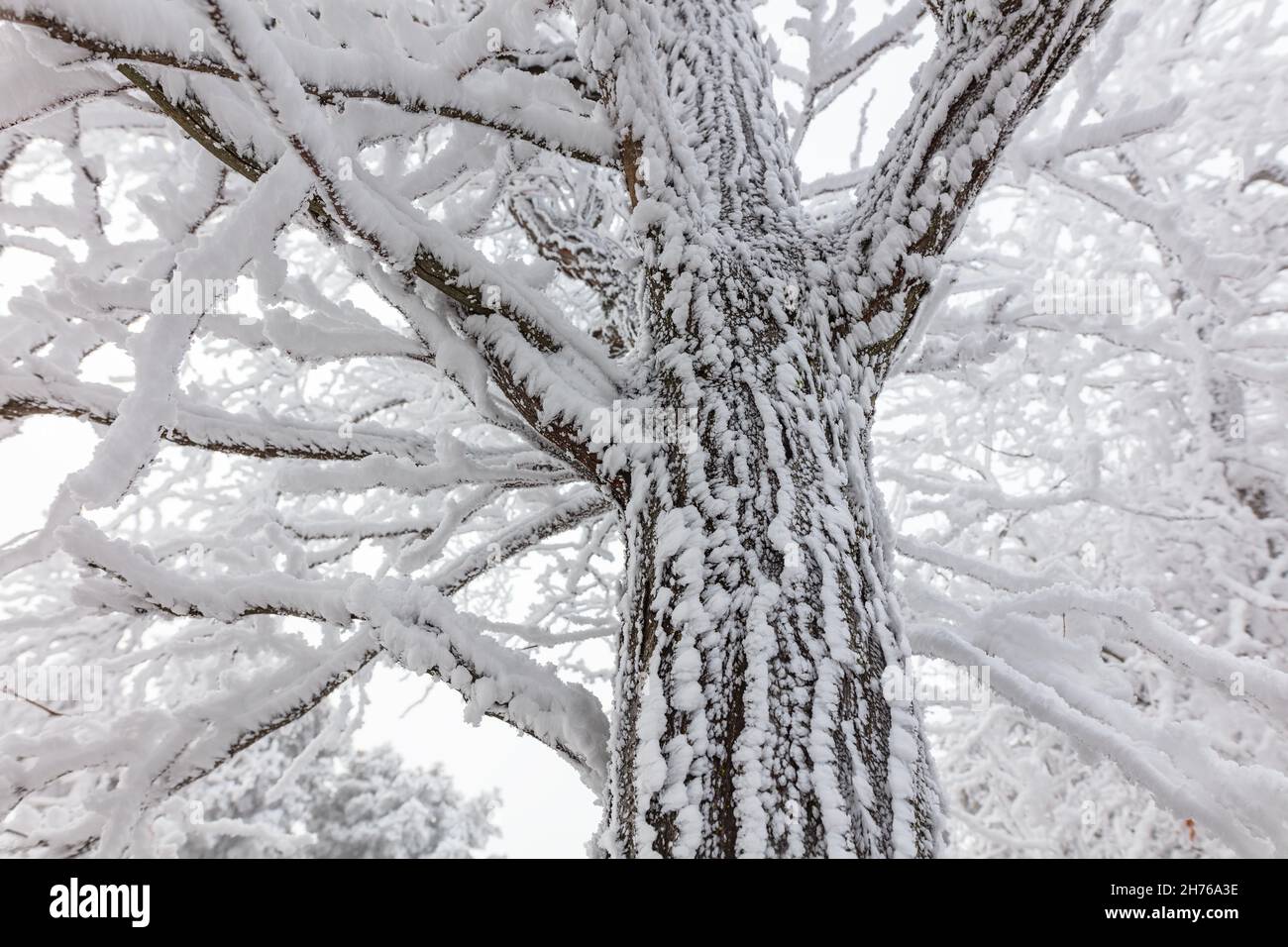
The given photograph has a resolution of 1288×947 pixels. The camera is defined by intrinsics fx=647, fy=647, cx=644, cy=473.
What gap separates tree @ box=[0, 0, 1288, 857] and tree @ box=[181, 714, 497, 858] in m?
8.93

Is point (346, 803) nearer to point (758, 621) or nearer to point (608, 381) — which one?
point (608, 381)

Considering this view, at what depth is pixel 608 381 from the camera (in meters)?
1.36

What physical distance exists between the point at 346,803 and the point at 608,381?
11.5m

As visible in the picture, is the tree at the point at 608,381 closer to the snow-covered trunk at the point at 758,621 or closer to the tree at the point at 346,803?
the snow-covered trunk at the point at 758,621

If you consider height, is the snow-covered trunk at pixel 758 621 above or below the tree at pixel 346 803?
above

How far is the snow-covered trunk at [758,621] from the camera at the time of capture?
3.02 ft

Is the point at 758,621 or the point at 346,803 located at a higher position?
the point at 758,621

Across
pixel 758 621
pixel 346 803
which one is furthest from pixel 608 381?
pixel 346 803

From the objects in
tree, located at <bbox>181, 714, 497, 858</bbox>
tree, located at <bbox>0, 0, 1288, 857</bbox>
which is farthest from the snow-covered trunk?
tree, located at <bbox>181, 714, 497, 858</bbox>

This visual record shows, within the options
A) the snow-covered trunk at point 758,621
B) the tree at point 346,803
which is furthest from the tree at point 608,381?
the tree at point 346,803

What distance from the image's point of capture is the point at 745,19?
193 centimetres

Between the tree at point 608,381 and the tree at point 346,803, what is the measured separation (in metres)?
8.93

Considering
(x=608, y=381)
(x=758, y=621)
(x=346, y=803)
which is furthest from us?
(x=346, y=803)

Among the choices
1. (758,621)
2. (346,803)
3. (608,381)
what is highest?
(608,381)
